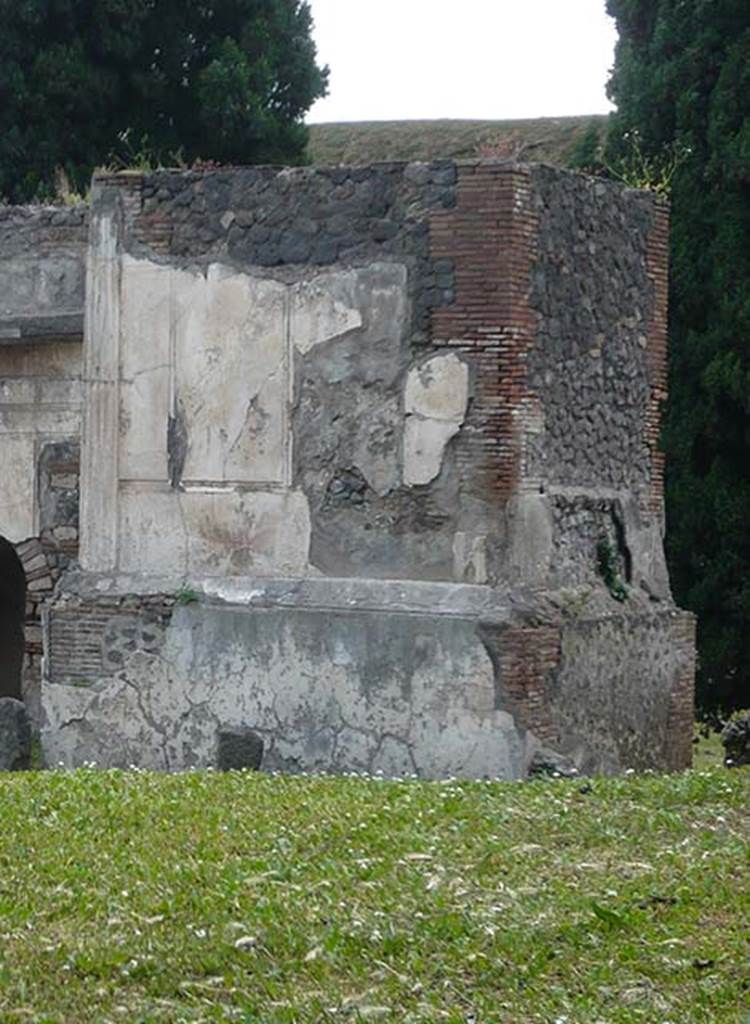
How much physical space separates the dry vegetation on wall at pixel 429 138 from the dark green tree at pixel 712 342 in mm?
6756

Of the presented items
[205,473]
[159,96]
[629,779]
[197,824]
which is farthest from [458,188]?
[159,96]

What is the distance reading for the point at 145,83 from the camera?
76.0 ft

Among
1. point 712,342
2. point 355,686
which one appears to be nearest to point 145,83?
point 712,342

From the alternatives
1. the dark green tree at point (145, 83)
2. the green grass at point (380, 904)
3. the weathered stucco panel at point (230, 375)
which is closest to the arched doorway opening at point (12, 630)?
the weathered stucco panel at point (230, 375)

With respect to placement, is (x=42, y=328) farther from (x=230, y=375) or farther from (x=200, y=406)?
(x=230, y=375)

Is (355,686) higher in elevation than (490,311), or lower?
lower

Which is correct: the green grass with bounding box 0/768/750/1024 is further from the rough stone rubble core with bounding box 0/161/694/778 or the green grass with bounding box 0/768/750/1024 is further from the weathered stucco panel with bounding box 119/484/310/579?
the weathered stucco panel with bounding box 119/484/310/579

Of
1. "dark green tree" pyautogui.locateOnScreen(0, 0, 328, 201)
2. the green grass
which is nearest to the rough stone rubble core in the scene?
the green grass

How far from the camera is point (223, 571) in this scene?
45.5ft

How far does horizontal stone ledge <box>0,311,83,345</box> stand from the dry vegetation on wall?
1344cm

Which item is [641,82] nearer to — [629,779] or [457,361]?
[457,361]

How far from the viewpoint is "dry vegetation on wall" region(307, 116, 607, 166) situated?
28.3 meters

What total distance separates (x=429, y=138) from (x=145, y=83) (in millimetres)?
7357

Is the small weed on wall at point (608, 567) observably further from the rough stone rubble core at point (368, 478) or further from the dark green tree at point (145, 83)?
the dark green tree at point (145, 83)
